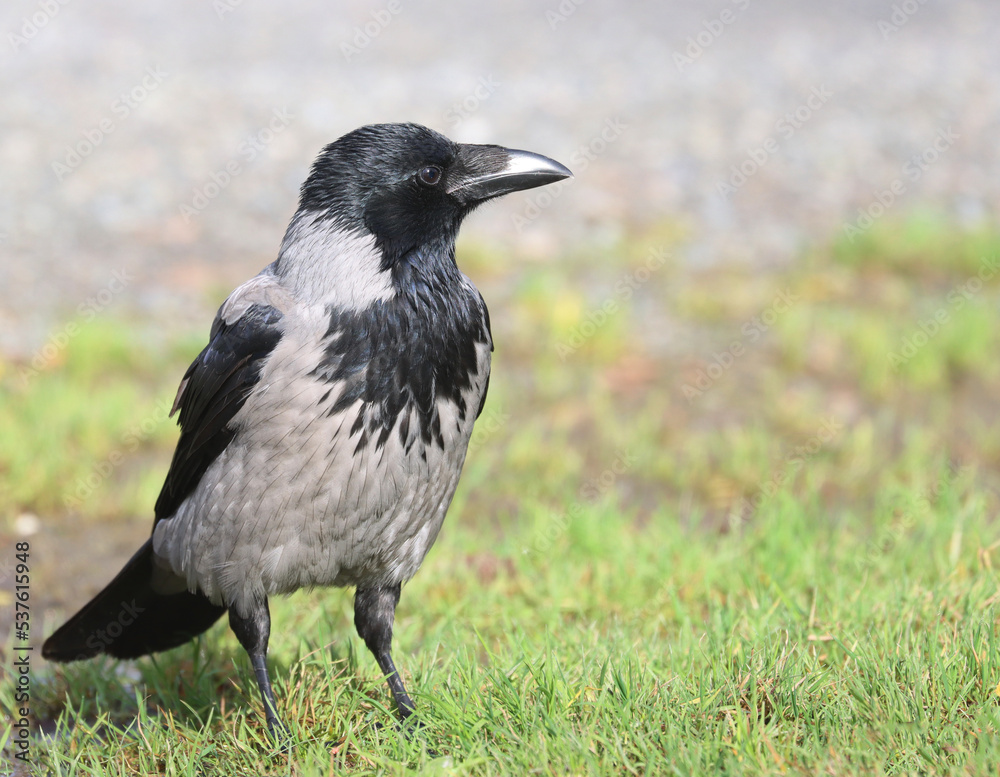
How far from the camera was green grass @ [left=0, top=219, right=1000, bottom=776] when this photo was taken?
282cm

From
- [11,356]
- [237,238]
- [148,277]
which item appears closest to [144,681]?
[11,356]

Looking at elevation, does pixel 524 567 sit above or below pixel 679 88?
below

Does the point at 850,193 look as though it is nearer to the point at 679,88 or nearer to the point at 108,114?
the point at 679,88

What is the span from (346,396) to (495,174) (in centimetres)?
90

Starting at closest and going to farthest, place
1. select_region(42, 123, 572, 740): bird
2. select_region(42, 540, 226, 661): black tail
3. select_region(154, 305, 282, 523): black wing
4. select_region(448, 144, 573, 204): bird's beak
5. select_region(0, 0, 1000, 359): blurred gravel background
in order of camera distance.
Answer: select_region(42, 123, 572, 740): bird
select_region(154, 305, 282, 523): black wing
select_region(448, 144, 573, 204): bird's beak
select_region(42, 540, 226, 661): black tail
select_region(0, 0, 1000, 359): blurred gravel background

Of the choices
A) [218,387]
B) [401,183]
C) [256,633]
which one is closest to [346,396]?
[218,387]

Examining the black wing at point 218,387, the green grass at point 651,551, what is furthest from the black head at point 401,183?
the green grass at point 651,551

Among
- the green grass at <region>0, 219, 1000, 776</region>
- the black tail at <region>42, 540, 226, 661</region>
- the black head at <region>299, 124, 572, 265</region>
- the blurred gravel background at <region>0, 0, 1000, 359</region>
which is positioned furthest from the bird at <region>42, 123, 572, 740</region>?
the blurred gravel background at <region>0, 0, 1000, 359</region>

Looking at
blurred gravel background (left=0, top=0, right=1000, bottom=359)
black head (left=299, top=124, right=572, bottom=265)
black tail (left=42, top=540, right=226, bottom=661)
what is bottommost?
black tail (left=42, top=540, right=226, bottom=661)

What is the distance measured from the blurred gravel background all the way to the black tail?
3357 mm

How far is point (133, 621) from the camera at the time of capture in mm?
3682

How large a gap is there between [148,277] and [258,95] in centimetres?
414

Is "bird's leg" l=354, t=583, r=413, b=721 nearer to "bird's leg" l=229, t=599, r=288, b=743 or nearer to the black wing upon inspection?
"bird's leg" l=229, t=599, r=288, b=743

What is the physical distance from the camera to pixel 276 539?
3.16 meters
